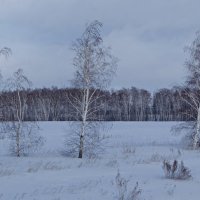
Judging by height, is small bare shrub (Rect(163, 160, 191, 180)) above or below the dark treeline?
below

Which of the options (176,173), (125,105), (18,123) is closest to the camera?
(176,173)

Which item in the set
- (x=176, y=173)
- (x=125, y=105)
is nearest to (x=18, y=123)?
(x=176, y=173)

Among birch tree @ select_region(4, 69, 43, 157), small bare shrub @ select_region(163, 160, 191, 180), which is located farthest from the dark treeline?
small bare shrub @ select_region(163, 160, 191, 180)

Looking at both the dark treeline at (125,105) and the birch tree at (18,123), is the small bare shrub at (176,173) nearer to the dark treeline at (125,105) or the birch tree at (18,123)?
the birch tree at (18,123)

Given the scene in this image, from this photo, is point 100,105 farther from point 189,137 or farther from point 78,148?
point 189,137

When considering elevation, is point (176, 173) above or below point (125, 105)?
below

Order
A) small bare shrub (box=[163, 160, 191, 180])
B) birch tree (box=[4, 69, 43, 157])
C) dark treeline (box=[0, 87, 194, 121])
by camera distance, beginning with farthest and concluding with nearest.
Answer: dark treeline (box=[0, 87, 194, 121]) < birch tree (box=[4, 69, 43, 157]) < small bare shrub (box=[163, 160, 191, 180])

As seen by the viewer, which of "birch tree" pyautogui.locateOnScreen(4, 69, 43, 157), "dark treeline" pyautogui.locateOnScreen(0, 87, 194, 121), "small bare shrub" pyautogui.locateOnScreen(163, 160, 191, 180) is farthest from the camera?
"dark treeline" pyautogui.locateOnScreen(0, 87, 194, 121)

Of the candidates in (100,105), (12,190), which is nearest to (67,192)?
(12,190)

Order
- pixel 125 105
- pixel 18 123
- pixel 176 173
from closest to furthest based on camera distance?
pixel 176 173 < pixel 18 123 < pixel 125 105

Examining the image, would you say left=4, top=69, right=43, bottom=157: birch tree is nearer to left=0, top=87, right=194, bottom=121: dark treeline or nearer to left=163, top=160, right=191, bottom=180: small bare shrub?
left=163, top=160, right=191, bottom=180: small bare shrub

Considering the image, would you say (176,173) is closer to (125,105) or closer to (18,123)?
(18,123)

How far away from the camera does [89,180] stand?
1199 centimetres

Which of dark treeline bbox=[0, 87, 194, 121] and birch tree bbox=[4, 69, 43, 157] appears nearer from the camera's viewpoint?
birch tree bbox=[4, 69, 43, 157]
